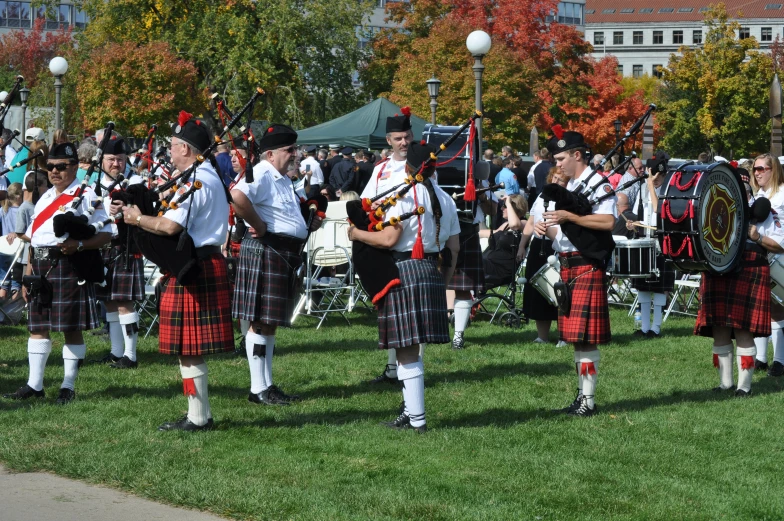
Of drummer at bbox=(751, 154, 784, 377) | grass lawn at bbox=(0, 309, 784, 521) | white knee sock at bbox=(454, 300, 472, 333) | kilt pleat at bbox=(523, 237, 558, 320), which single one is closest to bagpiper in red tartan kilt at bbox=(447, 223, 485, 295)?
white knee sock at bbox=(454, 300, 472, 333)

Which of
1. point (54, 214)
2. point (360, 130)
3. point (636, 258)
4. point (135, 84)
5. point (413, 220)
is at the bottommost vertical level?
point (636, 258)

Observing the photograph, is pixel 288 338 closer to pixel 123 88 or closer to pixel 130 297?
pixel 130 297

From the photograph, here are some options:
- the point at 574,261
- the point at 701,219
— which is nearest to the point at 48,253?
the point at 574,261

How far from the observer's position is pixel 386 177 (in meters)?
6.34

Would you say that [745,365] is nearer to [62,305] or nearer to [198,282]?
[198,282]

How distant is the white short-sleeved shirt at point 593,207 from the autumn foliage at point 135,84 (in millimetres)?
20509

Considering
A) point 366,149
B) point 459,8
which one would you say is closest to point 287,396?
point 366,149

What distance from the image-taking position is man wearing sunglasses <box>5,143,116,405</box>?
6609 mm

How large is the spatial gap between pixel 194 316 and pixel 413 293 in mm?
1145

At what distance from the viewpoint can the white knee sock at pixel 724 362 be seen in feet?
23.9

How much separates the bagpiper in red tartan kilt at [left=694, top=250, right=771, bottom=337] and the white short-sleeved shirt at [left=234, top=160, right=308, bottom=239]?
2.67 metres

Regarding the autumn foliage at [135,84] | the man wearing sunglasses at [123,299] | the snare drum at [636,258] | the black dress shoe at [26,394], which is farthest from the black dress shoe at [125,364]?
the autumn foliage at [135,84]

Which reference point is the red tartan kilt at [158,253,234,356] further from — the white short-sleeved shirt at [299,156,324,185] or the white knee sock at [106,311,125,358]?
the white short-sleeved shirt at [299,156,324,185]

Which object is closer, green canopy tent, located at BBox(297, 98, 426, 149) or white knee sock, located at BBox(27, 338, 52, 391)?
white knee sock, located at BBox(27, 338, 52, 391)
